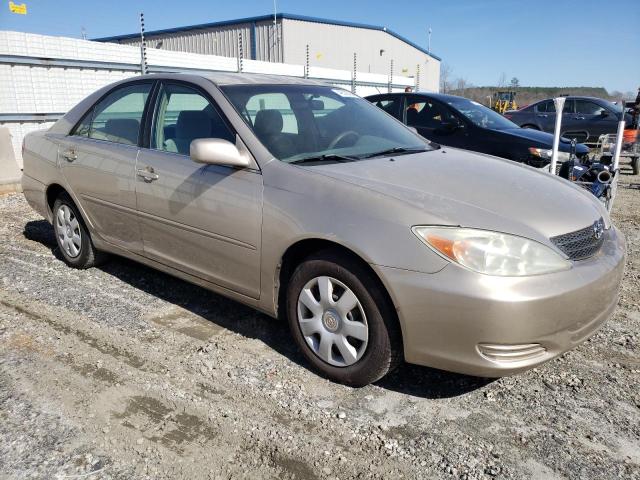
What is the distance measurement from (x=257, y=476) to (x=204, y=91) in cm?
237

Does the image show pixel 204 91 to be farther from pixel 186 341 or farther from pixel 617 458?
pixel 617 458

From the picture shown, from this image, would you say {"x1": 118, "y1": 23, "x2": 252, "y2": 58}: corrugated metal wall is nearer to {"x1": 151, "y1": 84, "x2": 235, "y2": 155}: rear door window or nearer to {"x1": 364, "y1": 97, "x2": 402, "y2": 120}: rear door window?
{"x1": 364, "y1": 97, "x2": 402, "y2": 120}: rear door window

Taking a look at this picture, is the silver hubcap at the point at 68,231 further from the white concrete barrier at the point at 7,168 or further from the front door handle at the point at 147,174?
the white concrete barrier at the point at 7,168

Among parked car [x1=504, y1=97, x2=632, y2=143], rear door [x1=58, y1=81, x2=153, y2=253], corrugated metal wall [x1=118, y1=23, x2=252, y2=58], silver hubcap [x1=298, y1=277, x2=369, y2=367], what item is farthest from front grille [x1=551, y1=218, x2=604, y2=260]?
corrugated metal wall [x1=118, y1=23, x2=252, y2=58]

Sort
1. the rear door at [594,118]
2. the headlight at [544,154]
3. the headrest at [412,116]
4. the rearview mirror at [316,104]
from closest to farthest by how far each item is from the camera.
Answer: the rearview mirror at [316,104]
the headlight at [544,154]
the headrest at [412,116]
the rear door at [594,118]

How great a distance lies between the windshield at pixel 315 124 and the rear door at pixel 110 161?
36.8 inches

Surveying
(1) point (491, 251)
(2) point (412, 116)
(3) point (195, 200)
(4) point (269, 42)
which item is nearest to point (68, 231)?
(3) point (195, 200)

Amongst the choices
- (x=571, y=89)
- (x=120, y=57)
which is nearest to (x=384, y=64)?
(x=120, y=57)

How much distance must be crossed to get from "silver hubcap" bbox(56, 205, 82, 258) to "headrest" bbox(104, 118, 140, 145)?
34.8 inches

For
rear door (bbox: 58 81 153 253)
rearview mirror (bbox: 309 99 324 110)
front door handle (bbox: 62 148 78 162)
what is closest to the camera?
rearview mirror (bbox: 309 99 324 110)

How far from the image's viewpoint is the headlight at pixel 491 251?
7.70 feet

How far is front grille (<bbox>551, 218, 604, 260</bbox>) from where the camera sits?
2535 mm

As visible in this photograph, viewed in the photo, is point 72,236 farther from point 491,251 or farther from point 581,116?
point 581,116

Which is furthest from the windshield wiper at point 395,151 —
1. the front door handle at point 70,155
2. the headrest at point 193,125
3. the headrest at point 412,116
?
the headrest at point 412,116
